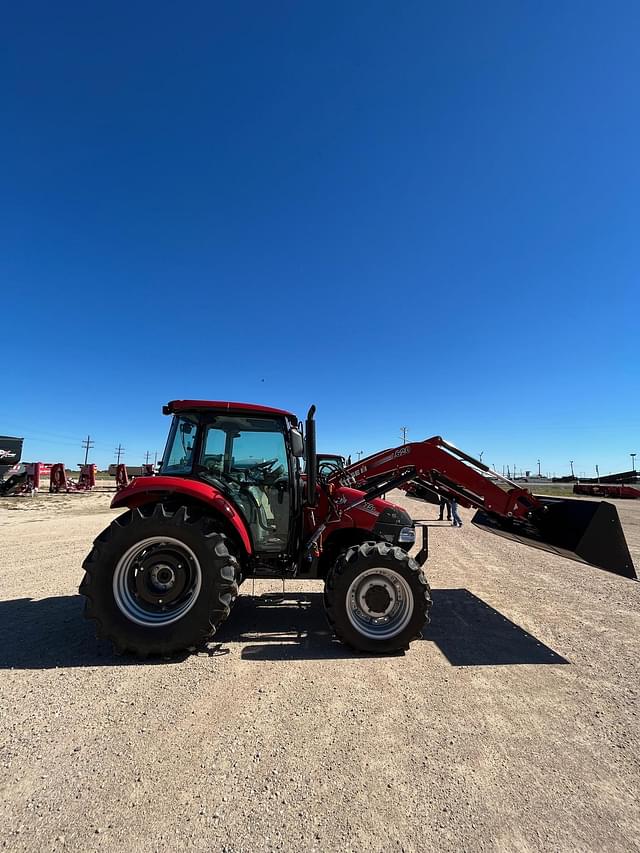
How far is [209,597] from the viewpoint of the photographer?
141 inches

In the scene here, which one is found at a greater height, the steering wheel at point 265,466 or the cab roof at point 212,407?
the cab roof at point 212,407

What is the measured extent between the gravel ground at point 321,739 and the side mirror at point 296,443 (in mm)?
1903

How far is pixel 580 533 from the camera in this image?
14.3ft

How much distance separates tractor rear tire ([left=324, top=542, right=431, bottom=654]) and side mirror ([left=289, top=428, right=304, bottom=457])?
1.15m

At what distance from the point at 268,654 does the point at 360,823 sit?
191 centimetres

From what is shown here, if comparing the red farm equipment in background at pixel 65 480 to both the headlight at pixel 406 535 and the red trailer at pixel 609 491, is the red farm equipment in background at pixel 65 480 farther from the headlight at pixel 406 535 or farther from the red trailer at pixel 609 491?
the red trailer at pixel 609 491

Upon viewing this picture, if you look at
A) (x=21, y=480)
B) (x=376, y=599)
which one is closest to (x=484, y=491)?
(x=376, y=599)

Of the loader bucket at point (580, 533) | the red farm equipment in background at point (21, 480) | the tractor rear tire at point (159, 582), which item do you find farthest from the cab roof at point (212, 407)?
the red farm equipment in background at point (21, 480)

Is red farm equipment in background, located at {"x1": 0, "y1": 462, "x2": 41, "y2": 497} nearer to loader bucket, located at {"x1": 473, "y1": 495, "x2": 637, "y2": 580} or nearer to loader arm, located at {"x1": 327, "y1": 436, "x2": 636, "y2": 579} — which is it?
loader arm, located at {"x1": 327, "y1": 436, "x2": 636, "y2": 579}

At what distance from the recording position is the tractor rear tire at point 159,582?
3523mm

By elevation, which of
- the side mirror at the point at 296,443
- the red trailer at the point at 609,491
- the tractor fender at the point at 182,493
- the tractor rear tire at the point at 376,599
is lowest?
the tractor rear tire at the point at 376,599

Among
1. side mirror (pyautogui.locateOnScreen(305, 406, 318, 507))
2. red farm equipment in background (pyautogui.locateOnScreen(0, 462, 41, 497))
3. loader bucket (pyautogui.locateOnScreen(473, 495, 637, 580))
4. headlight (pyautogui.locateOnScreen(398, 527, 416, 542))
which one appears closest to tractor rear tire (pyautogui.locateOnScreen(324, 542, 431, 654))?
headlight (pyautogui.locateOnScreen(398, 527, 416, 542))

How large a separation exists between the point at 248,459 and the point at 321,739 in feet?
8.42

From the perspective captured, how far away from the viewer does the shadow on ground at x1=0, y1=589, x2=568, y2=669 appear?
359 centimetres
